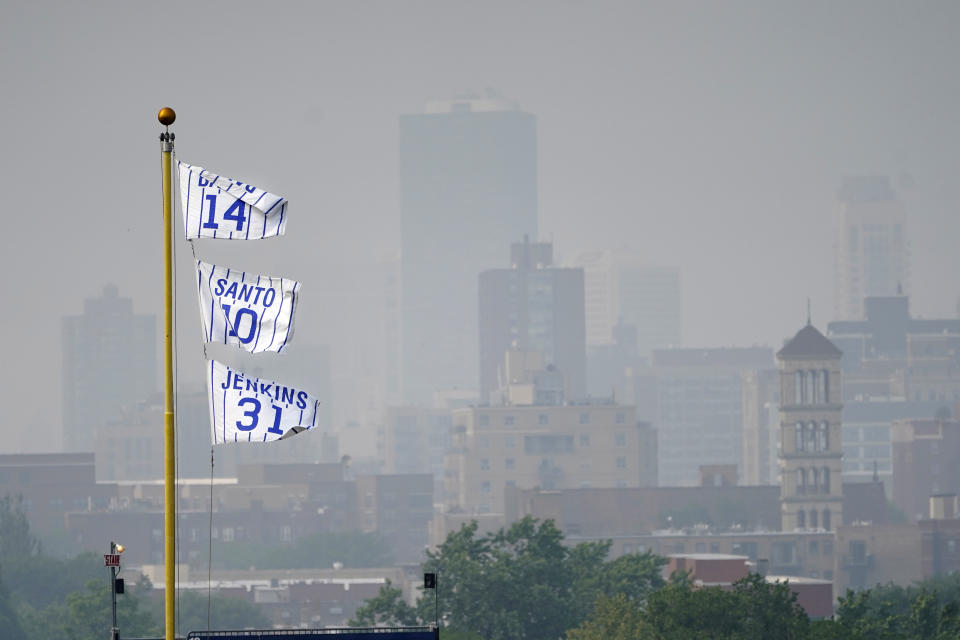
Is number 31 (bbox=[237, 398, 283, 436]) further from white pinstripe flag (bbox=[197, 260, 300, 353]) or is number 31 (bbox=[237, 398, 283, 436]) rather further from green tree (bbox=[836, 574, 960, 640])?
green tree (bbox=[836, 574, 960, 640])

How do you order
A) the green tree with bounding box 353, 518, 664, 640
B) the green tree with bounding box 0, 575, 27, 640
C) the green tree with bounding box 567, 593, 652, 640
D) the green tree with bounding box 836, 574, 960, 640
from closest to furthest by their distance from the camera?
the green tree with bounding box 836, 574, 960, 640 → the green tree with bounding box 567, 593, 652, 640 → the green tree with bounding box 353, 518, 664, 640 → the green tree with bounding box 0, 575, 27, 640

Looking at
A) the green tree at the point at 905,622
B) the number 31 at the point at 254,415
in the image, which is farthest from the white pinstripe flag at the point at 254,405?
the green tree at the point at 905,622

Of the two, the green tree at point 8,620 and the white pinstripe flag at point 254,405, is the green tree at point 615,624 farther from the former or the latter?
the white pinstripe flag at point 254,405

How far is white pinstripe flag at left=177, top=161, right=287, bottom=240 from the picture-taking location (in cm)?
4003

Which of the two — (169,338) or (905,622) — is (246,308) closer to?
(169,338)

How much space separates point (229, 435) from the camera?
40406mm

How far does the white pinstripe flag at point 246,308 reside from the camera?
3984 cm

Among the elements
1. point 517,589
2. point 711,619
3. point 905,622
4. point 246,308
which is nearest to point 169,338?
point 246,308

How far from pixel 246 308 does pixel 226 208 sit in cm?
154

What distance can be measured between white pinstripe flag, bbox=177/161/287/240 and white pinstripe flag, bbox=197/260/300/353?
0.61 m

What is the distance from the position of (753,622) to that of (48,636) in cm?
7869

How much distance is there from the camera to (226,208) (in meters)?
40.2

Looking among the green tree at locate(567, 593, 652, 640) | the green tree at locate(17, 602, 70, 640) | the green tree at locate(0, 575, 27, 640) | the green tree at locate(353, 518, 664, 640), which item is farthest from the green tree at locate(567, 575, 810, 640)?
the green tree at locate(0, 575, 27, 640)

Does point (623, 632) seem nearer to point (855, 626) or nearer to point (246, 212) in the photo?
point (855, 626)
